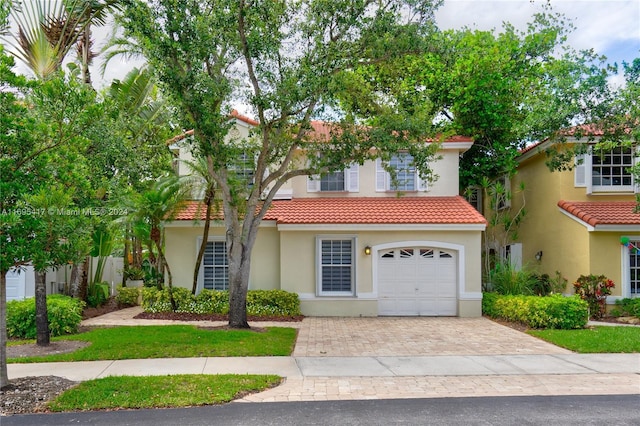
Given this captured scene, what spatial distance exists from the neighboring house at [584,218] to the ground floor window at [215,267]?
11.2m

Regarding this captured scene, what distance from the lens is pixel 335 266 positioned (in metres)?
16.8

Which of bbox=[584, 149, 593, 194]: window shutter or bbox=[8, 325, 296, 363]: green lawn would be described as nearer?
bbox=[8, 325, 296, 363]: green lawn

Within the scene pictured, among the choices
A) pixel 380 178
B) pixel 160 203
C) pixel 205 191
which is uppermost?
pixel 380 178

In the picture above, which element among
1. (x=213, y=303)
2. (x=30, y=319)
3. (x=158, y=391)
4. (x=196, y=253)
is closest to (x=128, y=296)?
(x=196, y=253)

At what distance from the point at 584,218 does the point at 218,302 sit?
1157 cm

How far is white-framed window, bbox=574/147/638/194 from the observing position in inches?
690

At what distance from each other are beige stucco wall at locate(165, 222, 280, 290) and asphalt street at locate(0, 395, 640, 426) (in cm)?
987

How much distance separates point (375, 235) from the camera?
1666 cm

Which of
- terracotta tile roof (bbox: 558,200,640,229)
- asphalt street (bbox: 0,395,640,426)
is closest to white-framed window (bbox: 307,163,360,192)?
terracotta tile roof (bbox: 558,200,640,229)

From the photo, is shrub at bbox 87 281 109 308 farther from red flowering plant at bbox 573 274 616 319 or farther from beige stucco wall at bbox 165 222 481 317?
red flowering plant at bbox 573 274 616 319

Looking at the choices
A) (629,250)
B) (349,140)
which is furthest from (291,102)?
(629,250)

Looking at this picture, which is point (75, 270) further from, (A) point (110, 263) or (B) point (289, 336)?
(B) point (289, 336)

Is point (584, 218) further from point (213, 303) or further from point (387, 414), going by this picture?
point (387, 414)

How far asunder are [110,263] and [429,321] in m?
13.5
